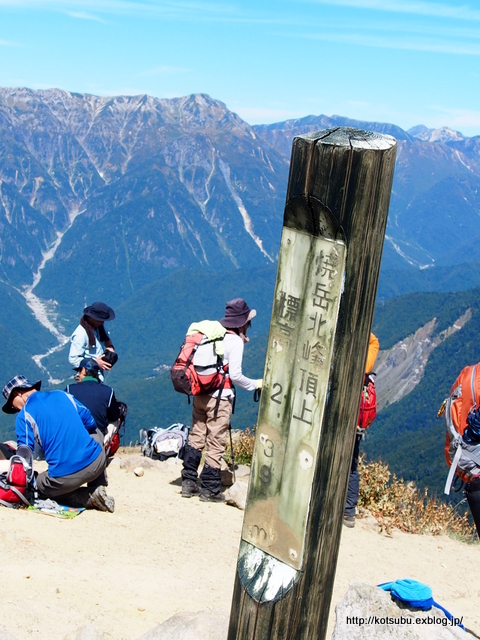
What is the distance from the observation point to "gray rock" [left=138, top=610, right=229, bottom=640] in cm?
396

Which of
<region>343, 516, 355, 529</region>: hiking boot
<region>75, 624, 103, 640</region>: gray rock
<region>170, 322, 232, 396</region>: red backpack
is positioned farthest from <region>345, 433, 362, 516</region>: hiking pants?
<region>75, 624, 103, 640</region>: gray rock

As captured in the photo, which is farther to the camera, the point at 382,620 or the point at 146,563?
the point at 146,563

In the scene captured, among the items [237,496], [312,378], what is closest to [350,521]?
[237,496]

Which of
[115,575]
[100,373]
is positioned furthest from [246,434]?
[115,575]

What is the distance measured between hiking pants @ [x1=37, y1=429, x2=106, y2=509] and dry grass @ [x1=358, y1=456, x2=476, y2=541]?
3312 mm

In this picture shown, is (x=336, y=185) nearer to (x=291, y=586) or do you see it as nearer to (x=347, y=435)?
(x=347, y=435)

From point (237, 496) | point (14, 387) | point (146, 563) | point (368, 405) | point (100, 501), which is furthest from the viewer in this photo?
point (237, 496)

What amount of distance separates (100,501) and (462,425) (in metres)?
3.84

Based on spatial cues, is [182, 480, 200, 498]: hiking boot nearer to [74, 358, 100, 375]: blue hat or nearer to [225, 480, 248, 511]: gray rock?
[225, 480, 248, 511]: gray rock

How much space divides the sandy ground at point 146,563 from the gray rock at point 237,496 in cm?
13

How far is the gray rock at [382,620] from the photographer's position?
13.3 feet

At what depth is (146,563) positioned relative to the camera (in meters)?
6.12

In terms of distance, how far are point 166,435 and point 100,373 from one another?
5.49ft

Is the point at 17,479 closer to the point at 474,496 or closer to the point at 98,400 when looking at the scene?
the point at 98,400
